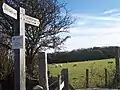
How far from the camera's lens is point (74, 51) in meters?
20.8

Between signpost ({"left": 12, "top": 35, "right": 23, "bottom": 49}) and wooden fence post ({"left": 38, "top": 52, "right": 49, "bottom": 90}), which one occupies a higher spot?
signpost ({"left": 12, "top": 35, "right": 23, "bottom": 49})

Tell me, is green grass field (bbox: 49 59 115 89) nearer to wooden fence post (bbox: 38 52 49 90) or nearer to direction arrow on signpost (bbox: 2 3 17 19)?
wooden fence post (bbox: 38 52 49 90)

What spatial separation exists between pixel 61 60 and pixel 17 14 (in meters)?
11.5

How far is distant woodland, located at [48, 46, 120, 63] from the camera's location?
1817 cm

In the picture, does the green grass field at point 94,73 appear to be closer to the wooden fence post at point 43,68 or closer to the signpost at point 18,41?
the wooden fence post at point 43,68

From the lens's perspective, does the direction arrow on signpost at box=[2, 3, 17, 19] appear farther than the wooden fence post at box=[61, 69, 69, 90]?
No

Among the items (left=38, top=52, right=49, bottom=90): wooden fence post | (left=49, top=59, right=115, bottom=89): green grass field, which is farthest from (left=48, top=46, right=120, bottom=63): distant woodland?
(left=38, top=52, right=49, bottom=90): wooden fence post

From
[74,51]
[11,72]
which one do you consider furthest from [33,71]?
[74,51]

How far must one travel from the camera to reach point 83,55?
19.8 metres

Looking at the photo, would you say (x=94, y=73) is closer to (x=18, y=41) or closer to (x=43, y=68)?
(x=43, y=68)

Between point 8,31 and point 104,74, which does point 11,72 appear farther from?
point 104,74

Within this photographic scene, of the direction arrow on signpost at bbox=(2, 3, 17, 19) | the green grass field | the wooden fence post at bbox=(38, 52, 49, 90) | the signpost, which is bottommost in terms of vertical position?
the green grass field

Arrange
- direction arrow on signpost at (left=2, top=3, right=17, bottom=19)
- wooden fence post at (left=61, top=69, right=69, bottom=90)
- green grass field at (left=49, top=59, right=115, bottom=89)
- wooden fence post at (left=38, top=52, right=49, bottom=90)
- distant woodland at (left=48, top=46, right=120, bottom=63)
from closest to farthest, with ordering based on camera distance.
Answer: direction arrow on signpost at (left=2, top=3, right=17, bottom=19) → wooden fence post at (left=38, top=52, right=49, bottom=90) → wooden fence post at (left=61, top=69, right=69, bottom=90) → distant woodland at (left=48, top=46, right=120, bottom=63) → green grass field at (left=49, top=59, right=115, bottom=89)

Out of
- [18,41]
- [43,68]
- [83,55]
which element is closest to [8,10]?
[18,41]
